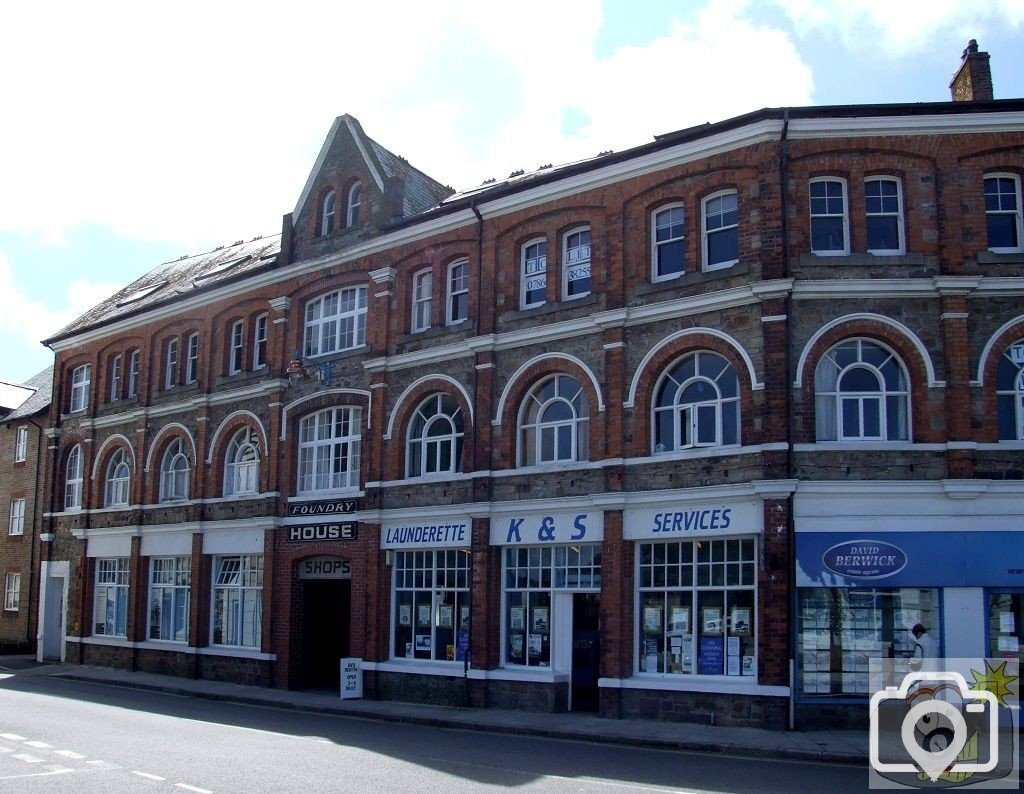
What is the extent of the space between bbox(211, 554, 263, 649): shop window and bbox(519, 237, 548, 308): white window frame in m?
10.8

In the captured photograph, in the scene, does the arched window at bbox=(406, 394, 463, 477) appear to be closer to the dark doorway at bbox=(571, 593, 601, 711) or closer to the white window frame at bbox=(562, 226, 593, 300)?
the white window frame at bbox=(562, 226, 593, 300)

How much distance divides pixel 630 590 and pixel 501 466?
415 cm

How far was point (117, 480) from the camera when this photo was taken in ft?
109

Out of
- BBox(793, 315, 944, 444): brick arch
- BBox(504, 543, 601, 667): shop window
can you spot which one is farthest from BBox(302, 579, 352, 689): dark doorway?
BBox(793, 315, 944, 444): brick arch

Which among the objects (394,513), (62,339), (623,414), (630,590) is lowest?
(630,590)

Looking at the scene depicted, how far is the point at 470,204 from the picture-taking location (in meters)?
23.2

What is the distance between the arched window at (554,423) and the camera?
21234 millimetres

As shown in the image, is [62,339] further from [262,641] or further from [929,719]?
[929,719]

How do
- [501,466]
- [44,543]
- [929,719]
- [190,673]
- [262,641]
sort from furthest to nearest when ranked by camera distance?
[44,543]
[190,673]
[262,641]
[501,466]
[929,719]

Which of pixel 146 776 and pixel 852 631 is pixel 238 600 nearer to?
pixel 146 776

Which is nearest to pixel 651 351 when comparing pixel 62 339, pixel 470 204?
pixel 470 204

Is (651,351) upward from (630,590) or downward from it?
upward

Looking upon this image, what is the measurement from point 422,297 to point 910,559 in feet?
41.6

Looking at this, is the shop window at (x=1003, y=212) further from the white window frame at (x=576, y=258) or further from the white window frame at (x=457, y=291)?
the white window frame at (x=457, y=291)
